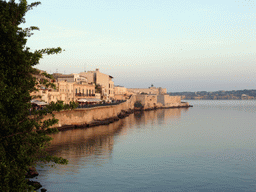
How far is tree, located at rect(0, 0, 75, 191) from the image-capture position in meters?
10.9

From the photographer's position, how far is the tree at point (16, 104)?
10.9m

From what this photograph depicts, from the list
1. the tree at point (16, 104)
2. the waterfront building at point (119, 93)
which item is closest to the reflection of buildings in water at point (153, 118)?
the waterfront building at point (119, 93)

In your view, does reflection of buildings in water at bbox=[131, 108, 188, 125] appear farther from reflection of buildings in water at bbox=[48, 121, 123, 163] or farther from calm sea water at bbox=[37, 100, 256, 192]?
calm sea water at bbox=[37, 100, 256, 192]

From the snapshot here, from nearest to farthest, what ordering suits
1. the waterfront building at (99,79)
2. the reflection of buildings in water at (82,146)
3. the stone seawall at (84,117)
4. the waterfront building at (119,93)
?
the reflection of buildings in water at (82,146)
the stone seawall at (84,117)
the waterfront building at (99,79)
the waterfront building at (119,93)

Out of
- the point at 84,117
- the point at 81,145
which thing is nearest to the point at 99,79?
the point at 84,117

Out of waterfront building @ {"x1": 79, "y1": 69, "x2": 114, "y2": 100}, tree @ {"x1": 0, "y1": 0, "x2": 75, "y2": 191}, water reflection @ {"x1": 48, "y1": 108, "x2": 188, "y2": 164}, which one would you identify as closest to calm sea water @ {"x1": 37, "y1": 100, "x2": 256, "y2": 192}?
water reflection @ {"x1": 48, "y1": 108, "x2": 188, "y2": 164}

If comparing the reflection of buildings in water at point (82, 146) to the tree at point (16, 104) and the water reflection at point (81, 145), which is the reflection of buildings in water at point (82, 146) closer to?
the water reflection at point (81, 145)

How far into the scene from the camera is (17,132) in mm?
11523

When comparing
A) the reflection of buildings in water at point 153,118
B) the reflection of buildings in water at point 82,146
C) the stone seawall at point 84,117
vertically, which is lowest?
the reflection of buildings in water at point 153,118

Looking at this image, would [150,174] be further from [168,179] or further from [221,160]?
[221,160]

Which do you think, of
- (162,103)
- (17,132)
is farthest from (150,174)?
(162,103)

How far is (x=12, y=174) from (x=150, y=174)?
14.3 metres

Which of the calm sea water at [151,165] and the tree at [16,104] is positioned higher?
the tree at [16,104]

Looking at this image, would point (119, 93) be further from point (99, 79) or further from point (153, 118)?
point (153, 118)
